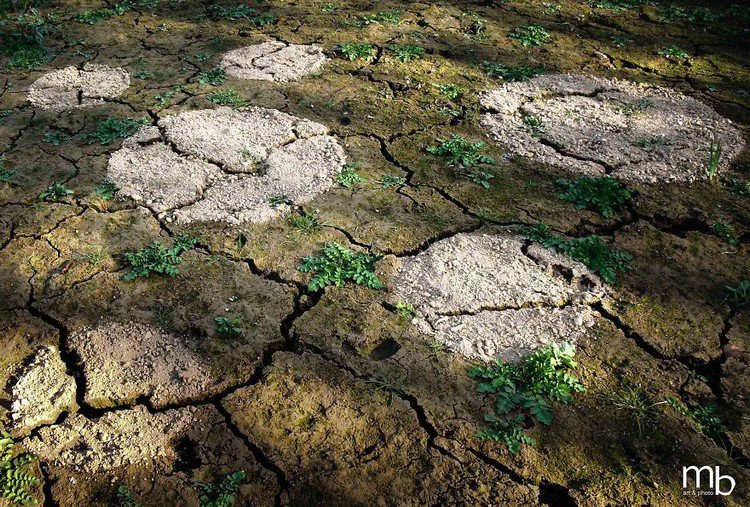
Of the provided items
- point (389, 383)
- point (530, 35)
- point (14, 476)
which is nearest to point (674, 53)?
point (530, 35)

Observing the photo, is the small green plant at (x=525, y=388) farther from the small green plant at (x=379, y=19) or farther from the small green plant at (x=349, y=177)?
the small green plant at (x=379, y=19)

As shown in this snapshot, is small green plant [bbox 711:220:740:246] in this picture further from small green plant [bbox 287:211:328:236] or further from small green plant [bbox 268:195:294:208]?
small green plant [bbox 268:195:294:208]

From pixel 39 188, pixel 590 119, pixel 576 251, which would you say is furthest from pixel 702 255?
pixel 39 188

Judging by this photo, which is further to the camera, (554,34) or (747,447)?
(554,34)

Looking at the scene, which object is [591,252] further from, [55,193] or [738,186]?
[55,193]

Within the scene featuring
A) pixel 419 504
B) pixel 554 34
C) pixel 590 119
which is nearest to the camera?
pixel 419 504

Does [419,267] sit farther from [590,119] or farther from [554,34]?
[554,34]

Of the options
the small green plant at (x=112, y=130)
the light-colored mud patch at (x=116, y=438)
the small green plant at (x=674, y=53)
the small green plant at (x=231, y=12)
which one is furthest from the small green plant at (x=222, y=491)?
the small green plant at (x=674, y=53)

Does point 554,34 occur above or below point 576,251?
above
